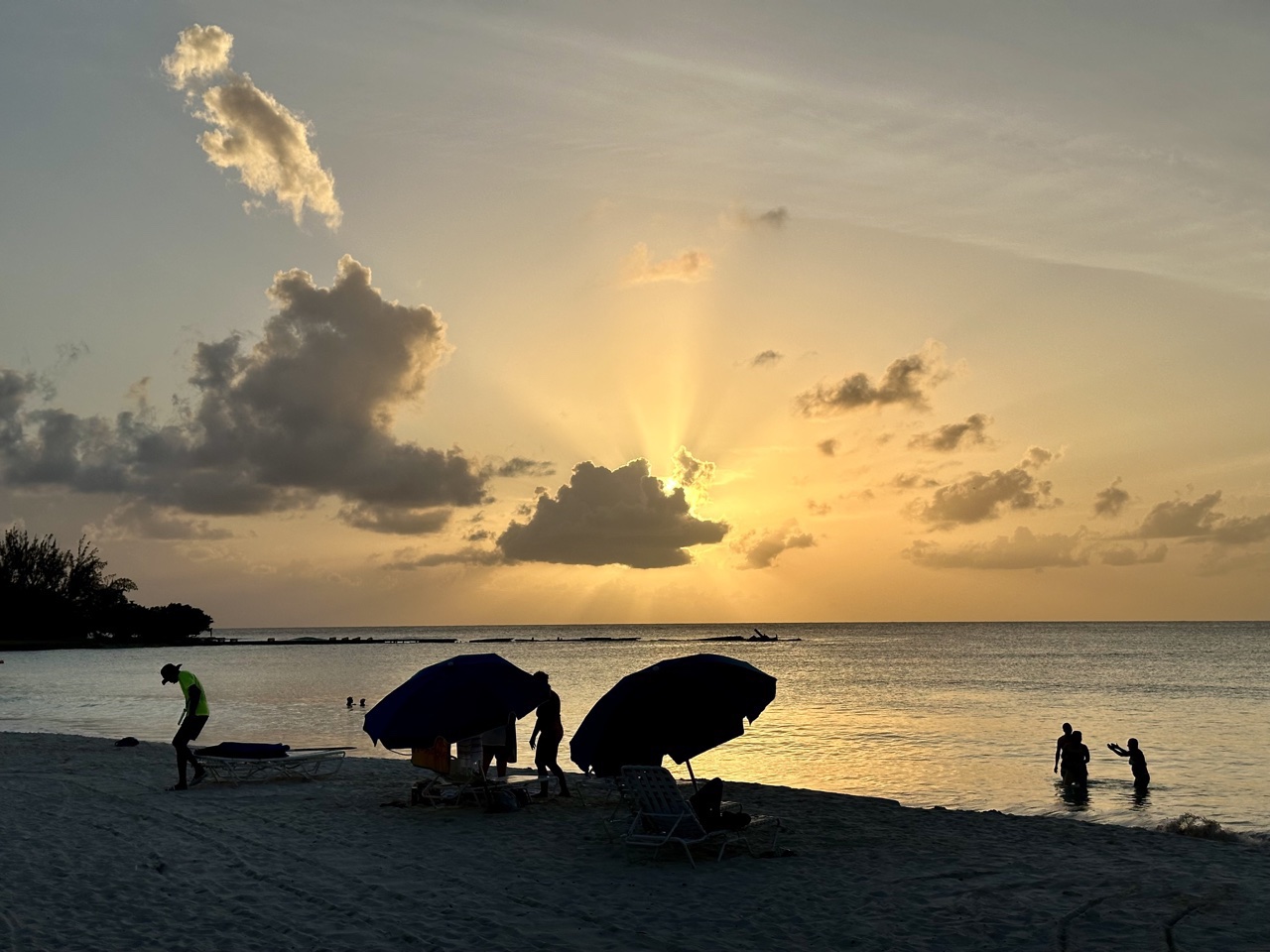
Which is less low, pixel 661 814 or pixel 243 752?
pixel 661 814

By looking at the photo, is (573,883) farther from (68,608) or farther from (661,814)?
(68,608)

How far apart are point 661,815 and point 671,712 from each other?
152cm

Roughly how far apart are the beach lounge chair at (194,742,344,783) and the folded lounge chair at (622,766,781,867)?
8.14m

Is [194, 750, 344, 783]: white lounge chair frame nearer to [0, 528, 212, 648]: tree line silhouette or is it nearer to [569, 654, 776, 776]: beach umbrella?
[569, 654, 776, 776]: beach umbrella

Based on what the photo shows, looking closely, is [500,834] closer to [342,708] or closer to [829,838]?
[829,838]

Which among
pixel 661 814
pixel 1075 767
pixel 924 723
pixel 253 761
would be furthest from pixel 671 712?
pixel 924 723

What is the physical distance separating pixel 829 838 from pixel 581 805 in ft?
13.4

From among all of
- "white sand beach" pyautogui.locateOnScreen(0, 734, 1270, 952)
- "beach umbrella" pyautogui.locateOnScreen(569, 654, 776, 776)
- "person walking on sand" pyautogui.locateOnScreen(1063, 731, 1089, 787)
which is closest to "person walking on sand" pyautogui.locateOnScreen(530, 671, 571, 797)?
"white sand beach" pyautogui.locateOnScreen(0, 734, 1270, 952)

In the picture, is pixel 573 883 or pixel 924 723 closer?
pixel 573 883

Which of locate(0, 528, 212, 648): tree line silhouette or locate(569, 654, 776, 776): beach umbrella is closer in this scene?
locate(569, 654, 776, 776): beach umbrella

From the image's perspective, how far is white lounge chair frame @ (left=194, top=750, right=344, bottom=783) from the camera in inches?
661

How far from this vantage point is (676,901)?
9211 millimetres

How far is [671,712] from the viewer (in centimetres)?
1230

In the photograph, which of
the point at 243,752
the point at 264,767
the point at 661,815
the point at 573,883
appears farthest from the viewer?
the point at 264,767
